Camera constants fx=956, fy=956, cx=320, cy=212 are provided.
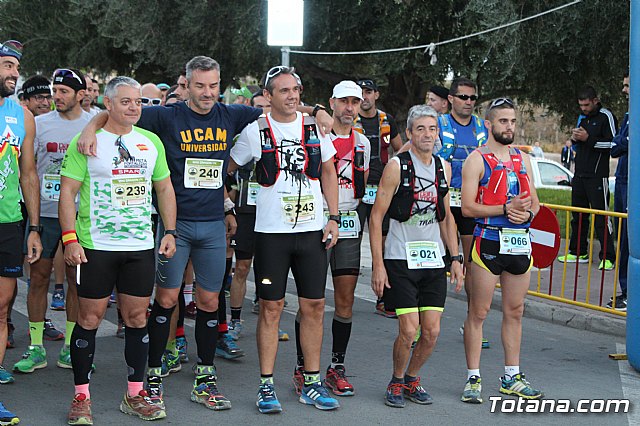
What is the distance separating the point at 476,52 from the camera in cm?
1641

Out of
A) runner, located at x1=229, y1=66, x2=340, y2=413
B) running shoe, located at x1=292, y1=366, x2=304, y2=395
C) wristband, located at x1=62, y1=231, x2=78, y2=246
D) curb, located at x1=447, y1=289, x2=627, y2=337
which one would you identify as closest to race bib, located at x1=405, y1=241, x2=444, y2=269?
runner, located at x1=229, y1=66, x2=340, y2=413

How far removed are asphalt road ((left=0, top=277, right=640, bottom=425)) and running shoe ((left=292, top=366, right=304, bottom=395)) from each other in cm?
6

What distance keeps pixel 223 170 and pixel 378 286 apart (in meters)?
1.28

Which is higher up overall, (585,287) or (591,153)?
(591,153)

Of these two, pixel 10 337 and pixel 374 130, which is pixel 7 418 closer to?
pixel 10 337

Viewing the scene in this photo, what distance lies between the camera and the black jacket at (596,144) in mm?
11773

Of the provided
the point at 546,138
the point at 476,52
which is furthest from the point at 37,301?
the point at 546,138

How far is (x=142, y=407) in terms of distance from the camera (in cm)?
585

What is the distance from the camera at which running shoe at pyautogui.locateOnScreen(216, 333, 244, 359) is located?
7.46 metres

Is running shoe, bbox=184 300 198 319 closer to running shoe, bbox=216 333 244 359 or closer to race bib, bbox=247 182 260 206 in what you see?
running shoe, bbox=216 333 244 359

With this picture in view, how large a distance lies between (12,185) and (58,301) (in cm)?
339

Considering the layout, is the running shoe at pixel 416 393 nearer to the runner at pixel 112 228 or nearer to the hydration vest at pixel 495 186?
the hydration vest at pixel 495 186

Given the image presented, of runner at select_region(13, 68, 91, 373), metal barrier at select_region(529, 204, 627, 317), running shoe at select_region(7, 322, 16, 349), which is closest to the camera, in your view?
runner at select_region(13, 68, 91, 373)

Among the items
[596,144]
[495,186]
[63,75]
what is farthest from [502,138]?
[596,144]
